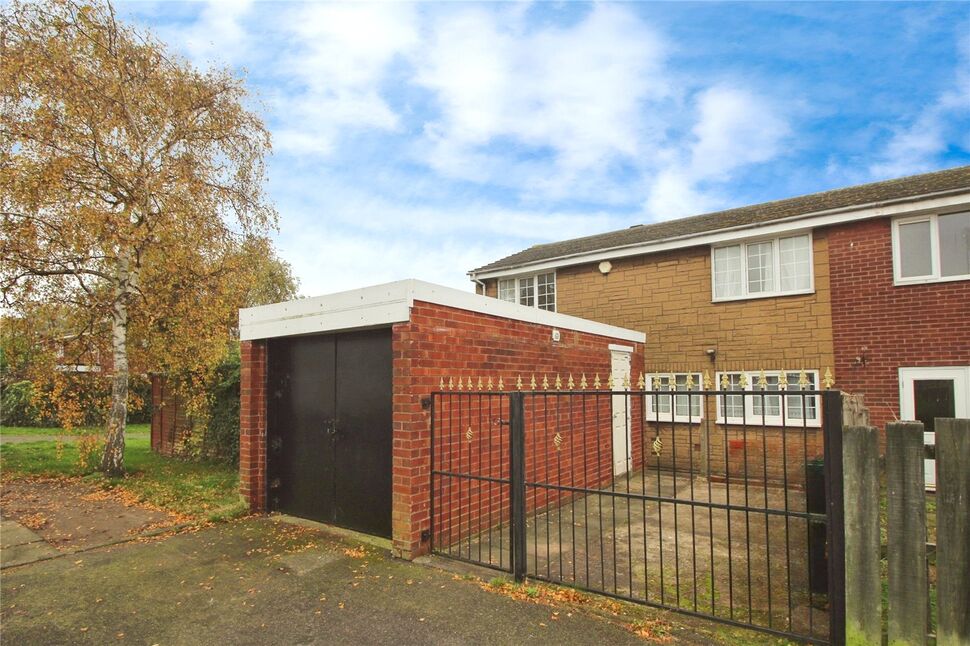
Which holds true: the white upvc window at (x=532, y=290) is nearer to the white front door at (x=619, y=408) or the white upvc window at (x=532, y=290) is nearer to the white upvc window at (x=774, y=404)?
the white front door at (x=619, y=408)

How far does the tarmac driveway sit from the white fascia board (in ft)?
28.4

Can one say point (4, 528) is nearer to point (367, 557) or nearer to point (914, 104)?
point (367, 557)

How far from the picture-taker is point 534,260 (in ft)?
43.7

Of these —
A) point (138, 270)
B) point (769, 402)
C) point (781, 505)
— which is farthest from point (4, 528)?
point (769, 402)

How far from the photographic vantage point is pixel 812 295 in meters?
9.70

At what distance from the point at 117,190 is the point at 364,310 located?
6.89m

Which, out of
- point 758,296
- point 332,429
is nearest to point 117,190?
point 332,429

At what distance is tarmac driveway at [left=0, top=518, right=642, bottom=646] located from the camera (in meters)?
3.59

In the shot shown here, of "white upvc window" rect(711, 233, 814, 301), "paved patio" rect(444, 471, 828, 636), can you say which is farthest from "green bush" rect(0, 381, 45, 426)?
"white upvc window" rect(711, 233, 814, 301)

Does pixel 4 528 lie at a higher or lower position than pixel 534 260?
lower

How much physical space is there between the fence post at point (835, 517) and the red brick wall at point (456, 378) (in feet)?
5.29

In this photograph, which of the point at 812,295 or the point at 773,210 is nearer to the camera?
the point at 812,295

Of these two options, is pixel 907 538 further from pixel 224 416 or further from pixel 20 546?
pixel 224 416

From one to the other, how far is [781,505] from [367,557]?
248 inches
